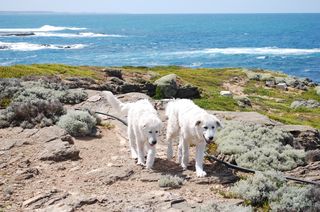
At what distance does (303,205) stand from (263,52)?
11537cm

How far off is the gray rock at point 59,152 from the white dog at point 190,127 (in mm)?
2626

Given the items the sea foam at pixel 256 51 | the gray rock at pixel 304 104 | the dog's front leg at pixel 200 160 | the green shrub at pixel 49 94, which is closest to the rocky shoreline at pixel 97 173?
the dog's front leg at pixel 200 160

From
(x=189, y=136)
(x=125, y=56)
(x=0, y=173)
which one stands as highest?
(x=189, y=136)

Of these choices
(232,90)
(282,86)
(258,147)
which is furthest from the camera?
(282,86)

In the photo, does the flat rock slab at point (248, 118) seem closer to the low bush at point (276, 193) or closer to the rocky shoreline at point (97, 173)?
the rocky shoreline at point (97, 173)

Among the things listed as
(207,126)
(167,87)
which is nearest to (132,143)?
(207,126)

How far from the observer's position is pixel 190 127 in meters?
10.2

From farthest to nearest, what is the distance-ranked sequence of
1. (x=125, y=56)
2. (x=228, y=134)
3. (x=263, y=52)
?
(x=263, y=52) < (x=125, y=56) < (x=228, y=134)

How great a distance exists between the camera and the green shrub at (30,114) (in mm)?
14234

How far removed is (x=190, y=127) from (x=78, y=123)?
198 inches

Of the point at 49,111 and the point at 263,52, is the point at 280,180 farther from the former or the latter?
the point at 263,52

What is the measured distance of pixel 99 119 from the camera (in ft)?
51.0

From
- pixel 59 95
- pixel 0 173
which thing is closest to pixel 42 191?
pixel 0 173

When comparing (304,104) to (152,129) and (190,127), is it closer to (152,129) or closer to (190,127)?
(190,127)
